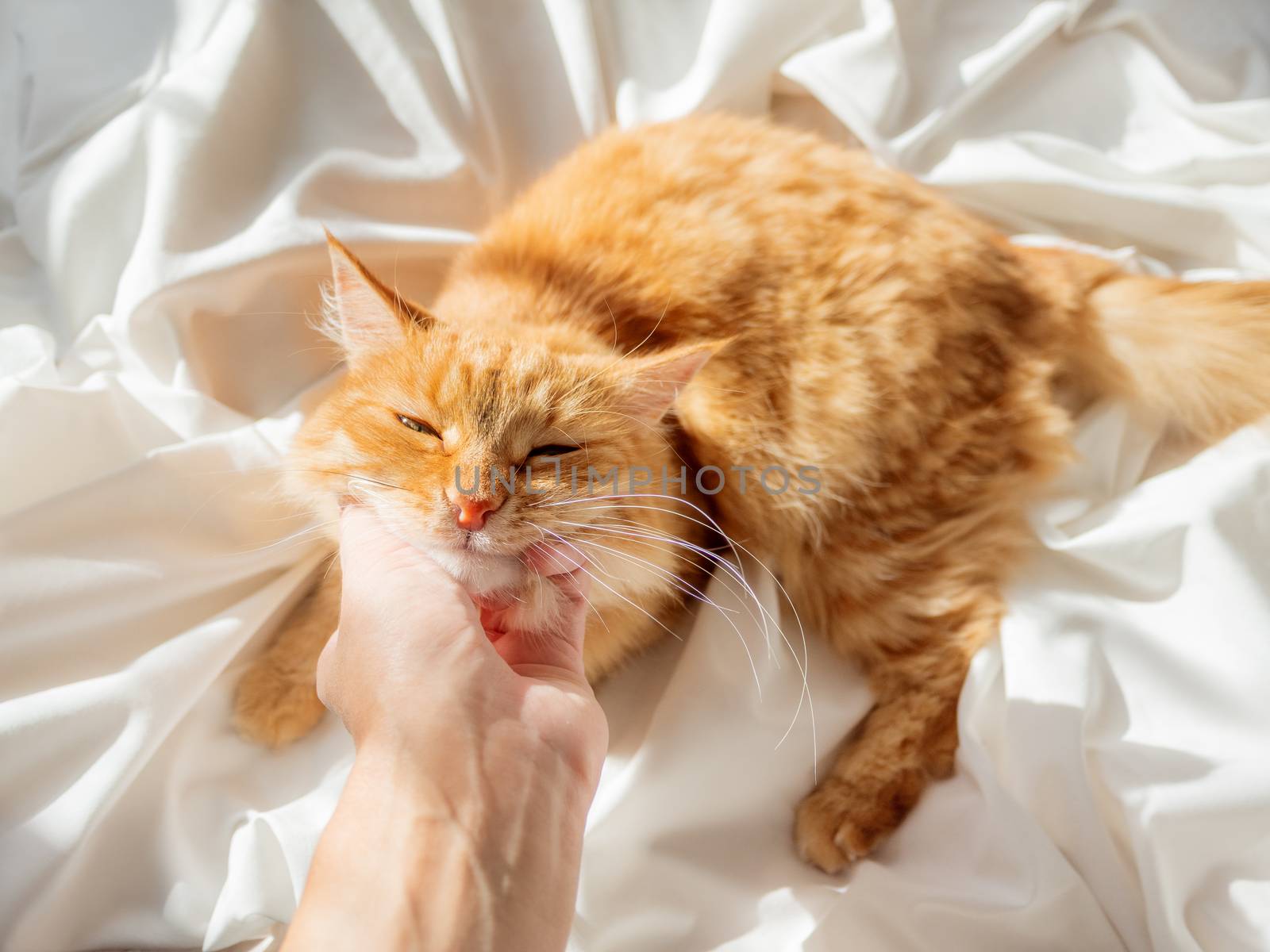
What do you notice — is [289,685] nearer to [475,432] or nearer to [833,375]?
[475,432]

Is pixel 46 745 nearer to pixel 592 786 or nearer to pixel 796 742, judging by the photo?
pixel 592 786

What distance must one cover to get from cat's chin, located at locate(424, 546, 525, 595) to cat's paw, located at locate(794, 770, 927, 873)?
0.66 m

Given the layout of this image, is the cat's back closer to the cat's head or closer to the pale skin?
the cat's head

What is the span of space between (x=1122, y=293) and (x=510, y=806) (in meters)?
1.33

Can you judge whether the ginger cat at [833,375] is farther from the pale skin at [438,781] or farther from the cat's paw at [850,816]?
the pale skin at [438,781]

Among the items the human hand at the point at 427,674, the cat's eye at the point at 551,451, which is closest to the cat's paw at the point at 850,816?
the human hand at the point at 427,674

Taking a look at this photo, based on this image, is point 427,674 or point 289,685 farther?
point 289,685

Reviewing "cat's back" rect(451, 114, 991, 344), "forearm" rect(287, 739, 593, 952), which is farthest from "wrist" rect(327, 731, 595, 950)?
"cat's back" rect(451, 114, 991, 344)

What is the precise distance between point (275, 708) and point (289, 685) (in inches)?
1.6

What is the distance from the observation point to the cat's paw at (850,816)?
1.31 metres

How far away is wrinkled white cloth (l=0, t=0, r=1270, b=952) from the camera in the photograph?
123cm

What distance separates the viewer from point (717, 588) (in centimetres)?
140

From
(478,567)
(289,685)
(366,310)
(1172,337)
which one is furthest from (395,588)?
(1172,337)

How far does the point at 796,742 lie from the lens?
1.38 meters
